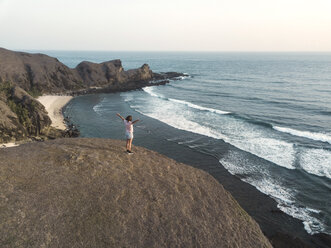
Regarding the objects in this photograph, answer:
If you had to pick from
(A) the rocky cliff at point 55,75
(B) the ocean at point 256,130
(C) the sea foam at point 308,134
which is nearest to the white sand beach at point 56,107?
(B) the ocean at point 256,130

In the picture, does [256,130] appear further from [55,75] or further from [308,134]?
[55,75]

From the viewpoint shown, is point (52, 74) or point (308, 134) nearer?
point (308, 134)

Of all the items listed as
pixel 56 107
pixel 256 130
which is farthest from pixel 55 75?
pixel 256 130

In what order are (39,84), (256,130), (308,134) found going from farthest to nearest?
(39,84)
(256,130)
(308,134)

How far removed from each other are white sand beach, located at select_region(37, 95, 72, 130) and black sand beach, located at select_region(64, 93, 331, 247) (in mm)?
1411

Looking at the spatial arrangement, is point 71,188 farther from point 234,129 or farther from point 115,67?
point 115,67

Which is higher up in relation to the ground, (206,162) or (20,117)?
(20,117)

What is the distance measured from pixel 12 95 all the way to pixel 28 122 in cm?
603

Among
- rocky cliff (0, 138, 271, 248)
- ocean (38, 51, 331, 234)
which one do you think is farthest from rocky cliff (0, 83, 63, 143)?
rocky cliff (0, 138, 271, 248)

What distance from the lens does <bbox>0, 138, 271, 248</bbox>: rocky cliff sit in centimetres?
862

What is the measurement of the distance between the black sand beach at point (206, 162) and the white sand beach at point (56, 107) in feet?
4.63

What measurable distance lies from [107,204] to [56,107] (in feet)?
119

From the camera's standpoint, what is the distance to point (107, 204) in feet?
33.0

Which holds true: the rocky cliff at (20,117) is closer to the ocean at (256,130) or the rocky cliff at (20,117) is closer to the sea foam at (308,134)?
the ocean at (256,130)
